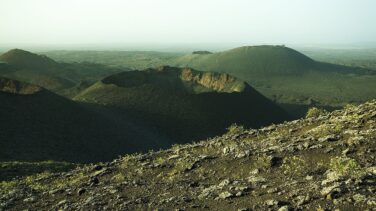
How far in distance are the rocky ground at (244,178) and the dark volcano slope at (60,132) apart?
27177 millimetres

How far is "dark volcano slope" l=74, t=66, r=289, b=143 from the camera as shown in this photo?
68.9m

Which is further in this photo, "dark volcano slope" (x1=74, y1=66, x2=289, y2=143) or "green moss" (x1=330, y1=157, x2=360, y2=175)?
"dark volcano slope" (x1=74, y1=66, x2=289, y2=143)

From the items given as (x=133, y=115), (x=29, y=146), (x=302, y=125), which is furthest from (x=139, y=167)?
(x=133, y=115)

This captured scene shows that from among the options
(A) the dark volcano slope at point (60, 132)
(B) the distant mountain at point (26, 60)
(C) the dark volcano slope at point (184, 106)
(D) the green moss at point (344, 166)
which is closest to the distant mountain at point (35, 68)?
(B) the distant mountain at point (26, 60)

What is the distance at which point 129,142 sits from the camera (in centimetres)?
5478

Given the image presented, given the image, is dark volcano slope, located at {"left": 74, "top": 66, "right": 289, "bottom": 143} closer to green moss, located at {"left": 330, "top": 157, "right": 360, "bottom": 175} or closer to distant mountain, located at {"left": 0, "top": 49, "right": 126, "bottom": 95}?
green moss, located at {"left": 330, "top": 157, "right": 360, "bottom": 175}

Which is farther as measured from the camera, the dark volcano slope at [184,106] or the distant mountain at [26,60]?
the distant mountain at [26,60]

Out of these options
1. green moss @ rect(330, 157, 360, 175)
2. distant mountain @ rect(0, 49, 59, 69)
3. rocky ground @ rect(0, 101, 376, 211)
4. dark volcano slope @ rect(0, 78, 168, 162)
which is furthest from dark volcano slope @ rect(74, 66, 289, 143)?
distant mountain @ rect(0, 49, 59, 69)

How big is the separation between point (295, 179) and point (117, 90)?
7254 cm

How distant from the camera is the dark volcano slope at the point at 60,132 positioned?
4628 centimetres

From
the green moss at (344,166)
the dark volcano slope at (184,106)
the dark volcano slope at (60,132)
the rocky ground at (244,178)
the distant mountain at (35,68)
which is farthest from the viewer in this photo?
the distant mountain at (35,68)

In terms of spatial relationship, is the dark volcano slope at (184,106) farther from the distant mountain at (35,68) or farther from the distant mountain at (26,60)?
the distant mountain at (26,60)

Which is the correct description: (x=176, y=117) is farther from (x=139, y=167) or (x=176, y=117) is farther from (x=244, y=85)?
(x=139, y=167)

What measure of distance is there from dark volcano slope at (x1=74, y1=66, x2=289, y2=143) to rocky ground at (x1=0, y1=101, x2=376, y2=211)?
4454cm
